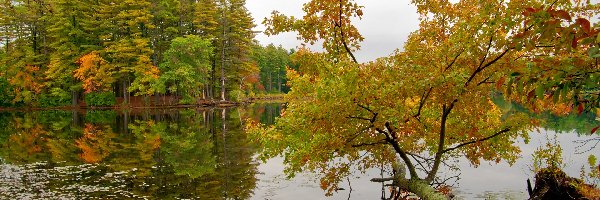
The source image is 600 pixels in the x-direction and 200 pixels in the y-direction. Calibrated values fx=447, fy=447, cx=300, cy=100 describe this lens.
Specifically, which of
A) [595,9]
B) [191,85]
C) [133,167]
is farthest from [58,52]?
[595,9]

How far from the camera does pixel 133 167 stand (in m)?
17.4

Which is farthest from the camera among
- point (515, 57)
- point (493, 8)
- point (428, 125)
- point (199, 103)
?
point (199, 103)

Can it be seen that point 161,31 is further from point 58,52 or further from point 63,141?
point 63,141

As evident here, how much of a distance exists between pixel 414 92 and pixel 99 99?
1902 inches

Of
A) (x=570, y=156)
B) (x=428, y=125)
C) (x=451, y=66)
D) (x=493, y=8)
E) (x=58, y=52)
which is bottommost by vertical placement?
(x=570, y=156)

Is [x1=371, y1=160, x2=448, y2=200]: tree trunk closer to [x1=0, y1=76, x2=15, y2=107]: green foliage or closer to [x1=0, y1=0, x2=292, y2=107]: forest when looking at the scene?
[x1=0, y1=0, x2=292, y2=107]: forest

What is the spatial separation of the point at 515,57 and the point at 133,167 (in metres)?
14.5

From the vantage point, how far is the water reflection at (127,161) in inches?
544

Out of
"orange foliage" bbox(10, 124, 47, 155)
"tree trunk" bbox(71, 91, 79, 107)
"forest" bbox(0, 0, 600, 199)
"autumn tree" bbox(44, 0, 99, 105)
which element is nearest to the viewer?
"forest" bbox(0, 0, 600, 199)

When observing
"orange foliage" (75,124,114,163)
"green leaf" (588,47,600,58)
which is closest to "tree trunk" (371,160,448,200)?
"green leaf" (588,47,600,58)

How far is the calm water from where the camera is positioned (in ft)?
44.9

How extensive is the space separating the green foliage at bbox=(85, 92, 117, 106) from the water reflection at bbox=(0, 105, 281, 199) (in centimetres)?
1756

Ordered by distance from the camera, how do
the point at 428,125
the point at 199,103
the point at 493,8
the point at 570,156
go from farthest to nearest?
the point at 199,103
the point at 570,156
the point at 428,125
the point at 493,8

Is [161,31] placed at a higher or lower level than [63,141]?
higher
